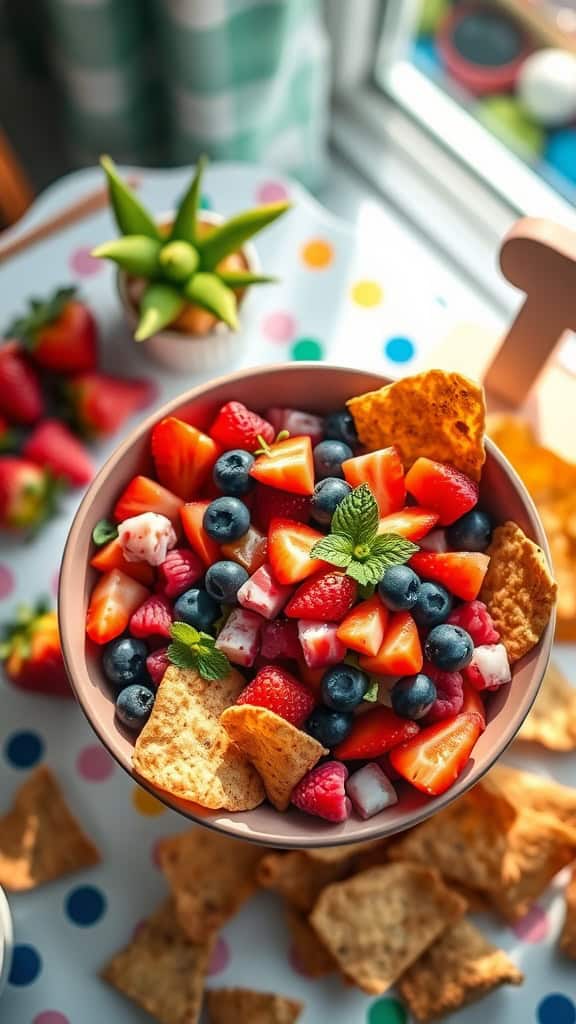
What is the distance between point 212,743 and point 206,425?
365 mm

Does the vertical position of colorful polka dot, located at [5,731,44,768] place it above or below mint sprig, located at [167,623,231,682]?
below

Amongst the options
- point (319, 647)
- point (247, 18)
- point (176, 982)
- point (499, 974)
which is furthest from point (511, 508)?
point (247, 18)

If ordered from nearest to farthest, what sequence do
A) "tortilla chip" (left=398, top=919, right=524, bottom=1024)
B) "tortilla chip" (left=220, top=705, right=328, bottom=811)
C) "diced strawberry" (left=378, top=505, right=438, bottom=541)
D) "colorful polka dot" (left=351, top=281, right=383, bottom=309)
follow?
"tortilla chip" (left=220, top=705, right=328, bottom=811)
"diced strawberry" (left=378, top=505, right=438, bottom=541)
"tortilla chip" (left=398, top=919, right=524, bottom=1024)
"colorful polka dot" (left=351, top=281, right=383, bottom=309)

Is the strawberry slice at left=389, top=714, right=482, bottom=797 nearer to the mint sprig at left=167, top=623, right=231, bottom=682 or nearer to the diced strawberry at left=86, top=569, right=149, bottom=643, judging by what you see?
the mint sprig at left=167, top=623, right=231, bottom=682

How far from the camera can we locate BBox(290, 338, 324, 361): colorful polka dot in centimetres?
158

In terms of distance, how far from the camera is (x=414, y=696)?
112cm

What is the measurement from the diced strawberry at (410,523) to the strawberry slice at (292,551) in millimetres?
70

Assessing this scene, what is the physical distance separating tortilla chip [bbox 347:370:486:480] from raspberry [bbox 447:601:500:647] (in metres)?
0.15

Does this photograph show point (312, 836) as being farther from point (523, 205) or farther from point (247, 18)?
point (523, 205)

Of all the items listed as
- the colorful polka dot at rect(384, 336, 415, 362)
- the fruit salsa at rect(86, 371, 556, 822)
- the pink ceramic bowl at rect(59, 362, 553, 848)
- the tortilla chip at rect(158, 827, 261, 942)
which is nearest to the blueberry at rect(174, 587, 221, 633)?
the fruit salsa at rect(86, 371, 556, 822)

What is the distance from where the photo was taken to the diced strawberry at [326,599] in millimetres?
1132

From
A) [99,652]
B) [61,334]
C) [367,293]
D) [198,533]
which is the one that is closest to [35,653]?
[99,652]

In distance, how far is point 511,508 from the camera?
1212 mm

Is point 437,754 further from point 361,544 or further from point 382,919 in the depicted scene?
point 382,919
